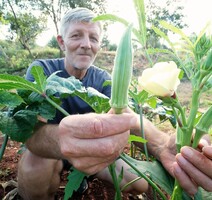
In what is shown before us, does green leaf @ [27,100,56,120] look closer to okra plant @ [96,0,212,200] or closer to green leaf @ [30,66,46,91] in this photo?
green leaf @ [30,66,46,91]

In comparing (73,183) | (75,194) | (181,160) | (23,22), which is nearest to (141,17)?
(181,160)

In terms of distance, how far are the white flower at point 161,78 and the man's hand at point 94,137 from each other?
88mm

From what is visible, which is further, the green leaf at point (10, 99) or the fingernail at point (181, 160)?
the green leaf at point (10, 99)

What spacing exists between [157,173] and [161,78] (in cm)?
45

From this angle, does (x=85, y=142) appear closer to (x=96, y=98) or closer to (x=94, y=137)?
(x=94, y=137)

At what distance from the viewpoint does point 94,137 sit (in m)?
0.62

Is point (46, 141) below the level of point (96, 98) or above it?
below

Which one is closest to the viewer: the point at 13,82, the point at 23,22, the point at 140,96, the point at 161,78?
the point at 161,78

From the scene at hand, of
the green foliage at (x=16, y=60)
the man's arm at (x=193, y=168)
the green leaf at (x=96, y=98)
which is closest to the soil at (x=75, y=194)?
the green leaf at (x=96, y=98)

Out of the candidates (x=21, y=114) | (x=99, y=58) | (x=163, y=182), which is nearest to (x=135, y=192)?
(x=163, y=182)

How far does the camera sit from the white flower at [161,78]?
0.56m

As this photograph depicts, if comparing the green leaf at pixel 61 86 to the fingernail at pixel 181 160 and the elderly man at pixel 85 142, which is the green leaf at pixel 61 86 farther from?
the fingernail at pixel 181 160

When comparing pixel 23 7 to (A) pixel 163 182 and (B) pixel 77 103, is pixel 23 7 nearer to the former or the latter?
(B) pixel 77 103

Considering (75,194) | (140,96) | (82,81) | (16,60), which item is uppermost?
(140,96)
